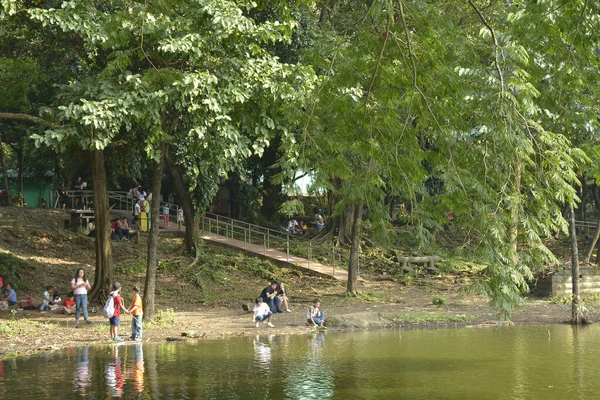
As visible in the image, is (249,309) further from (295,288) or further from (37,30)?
(37,30)

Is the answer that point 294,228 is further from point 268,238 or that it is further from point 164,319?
point 164,319

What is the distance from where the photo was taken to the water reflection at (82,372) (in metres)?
14.5

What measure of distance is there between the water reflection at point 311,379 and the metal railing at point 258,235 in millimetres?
16630

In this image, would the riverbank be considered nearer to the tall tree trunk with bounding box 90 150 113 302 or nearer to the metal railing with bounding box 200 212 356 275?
the tall tree trunk with bounding box 90 150 113 302

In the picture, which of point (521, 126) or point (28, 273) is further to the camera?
point (28, 273)

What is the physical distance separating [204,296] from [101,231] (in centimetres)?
566

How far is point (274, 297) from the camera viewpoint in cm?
2581

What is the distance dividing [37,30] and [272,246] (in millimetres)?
16212

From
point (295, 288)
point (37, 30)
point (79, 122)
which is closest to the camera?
point (79, 122)

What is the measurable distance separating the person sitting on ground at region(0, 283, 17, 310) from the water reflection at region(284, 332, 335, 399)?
394 inches

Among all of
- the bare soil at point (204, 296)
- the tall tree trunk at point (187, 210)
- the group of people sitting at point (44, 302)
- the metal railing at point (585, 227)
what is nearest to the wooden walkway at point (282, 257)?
the bare soil at point (204, 296)

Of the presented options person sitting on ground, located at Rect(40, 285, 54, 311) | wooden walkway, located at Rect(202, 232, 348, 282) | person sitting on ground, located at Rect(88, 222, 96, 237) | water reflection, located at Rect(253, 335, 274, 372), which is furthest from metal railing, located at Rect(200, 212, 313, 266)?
water reflection, located at Rect(253, 335, 274, 372)

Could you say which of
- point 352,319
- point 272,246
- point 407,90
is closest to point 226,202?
point 272,246

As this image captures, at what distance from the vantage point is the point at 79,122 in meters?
18.6
